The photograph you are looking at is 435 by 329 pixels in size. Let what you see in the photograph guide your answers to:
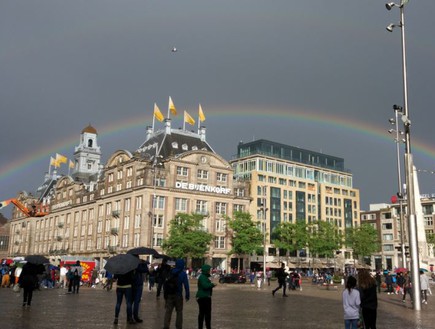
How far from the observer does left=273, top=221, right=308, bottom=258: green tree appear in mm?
84375

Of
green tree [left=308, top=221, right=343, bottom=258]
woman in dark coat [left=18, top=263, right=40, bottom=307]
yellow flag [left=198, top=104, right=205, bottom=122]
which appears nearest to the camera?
woman in dark coat [left=18, top=263, right=40, bottom=307]

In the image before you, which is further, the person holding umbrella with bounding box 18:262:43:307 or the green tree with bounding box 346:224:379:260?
the green tree with bounding box 346:224:379:260

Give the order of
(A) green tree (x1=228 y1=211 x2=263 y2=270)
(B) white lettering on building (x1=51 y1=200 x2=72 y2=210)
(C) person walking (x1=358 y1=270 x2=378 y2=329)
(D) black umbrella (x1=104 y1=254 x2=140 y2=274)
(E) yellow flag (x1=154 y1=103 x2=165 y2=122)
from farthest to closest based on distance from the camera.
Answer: (B) white lettering on building (x1=51 y1=200 x2=72 y2=210) < (E) yellow flag (x1=154 y1=103 x2=165 y2=122) < (A) green tree (x1=228 y1=211 x2=263 y2=270) < (D) black umbrella (x1=104 y1=254 x2=140 y2=274) < (C) person walking (x1=358 y1=270 x2=378 y2=329)

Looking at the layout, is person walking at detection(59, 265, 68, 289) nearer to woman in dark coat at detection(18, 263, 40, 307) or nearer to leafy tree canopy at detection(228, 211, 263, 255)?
woman in dark coat at detection(18, 263, 40, 307)

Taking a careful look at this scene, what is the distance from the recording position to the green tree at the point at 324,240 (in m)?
85.1

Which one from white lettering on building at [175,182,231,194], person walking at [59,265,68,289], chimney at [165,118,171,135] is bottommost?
person walking at [59,265,68,289]

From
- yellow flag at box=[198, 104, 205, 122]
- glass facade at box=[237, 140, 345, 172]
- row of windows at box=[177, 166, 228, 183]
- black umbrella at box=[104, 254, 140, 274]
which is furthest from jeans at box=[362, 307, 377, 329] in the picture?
glass facade at box=[237, 140, 345, 172]

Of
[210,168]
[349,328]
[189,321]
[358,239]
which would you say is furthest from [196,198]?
[349,328]

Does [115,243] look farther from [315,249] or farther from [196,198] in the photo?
[315,249]

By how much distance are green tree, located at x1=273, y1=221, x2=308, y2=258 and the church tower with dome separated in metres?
46.3

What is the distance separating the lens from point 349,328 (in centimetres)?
1039

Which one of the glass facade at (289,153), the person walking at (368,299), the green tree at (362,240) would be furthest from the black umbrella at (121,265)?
the glass facade at (289,153)

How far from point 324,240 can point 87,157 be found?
5929 centimetres

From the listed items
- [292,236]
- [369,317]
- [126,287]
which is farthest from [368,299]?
[292,236]
